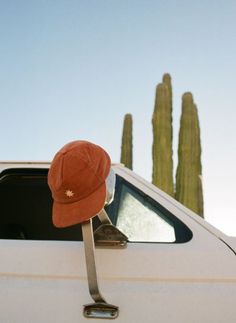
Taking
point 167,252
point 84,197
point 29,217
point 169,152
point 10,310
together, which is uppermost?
point 169,152

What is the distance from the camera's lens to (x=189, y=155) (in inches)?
778

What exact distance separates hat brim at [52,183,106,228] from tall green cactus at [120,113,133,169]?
19.9 meters

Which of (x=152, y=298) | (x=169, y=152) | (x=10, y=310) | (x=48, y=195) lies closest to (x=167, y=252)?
(x=152, y=298)

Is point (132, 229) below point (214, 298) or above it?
above

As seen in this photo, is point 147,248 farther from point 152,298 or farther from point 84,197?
Answer: point 84,197

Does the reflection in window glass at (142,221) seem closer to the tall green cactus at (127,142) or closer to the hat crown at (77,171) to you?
the hat crown at (77,171)

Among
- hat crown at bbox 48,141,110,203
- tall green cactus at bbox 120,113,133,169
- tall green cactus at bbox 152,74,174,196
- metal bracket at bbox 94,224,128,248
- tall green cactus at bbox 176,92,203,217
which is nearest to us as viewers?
hat crown at bbox 48,141,110,203

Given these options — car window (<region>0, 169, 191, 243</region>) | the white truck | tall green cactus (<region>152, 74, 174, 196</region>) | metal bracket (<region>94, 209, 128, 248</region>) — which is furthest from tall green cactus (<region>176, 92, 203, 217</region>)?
metal bracket (<region>94, 209, 128, 248</region>)

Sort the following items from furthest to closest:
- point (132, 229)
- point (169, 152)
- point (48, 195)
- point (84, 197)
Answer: point (169, 152)
point (48, 195)
point (132, 229)
point (84, 197)

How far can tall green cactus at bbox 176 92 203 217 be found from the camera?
1895 centimetres

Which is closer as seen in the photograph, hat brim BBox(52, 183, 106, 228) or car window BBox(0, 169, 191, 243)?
hat brim BBox(52, 183, 106, 228)

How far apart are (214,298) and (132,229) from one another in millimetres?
652

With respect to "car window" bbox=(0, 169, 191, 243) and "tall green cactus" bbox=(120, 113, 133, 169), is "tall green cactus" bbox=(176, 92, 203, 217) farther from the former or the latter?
"car window" bbox=(0, 169, 191, 243)

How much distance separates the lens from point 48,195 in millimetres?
3506
